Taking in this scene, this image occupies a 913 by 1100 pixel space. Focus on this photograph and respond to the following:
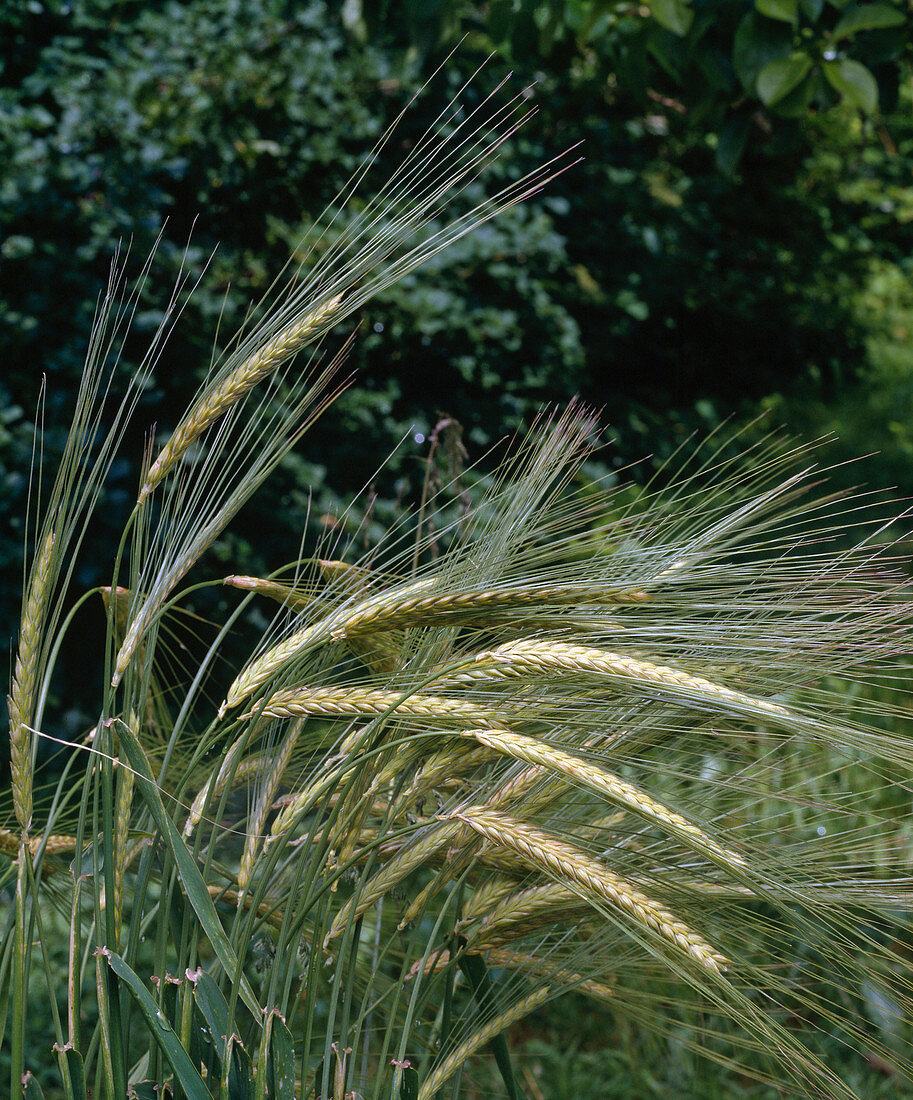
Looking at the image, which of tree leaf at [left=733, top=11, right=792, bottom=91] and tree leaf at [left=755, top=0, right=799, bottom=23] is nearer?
tree leaf at [left=755, top=0, right=799, bottom=23]

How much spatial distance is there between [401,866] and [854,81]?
6.61ft

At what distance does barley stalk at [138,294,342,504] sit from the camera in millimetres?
857

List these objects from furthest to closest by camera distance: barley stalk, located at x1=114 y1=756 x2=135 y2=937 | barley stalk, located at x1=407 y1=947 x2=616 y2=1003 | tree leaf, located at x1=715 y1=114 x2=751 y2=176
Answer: tree leaf, located at x1=715 y1=114 x2=751 y2=176, barley stalk, located at x1=407 y1=947 x2=616 y2=1003, barley stalk, located at x1=114 y1=756 x2=135 y2=937

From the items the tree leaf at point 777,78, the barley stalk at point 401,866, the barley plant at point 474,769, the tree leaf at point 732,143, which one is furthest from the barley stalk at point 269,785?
the tree leaf at point 732,143

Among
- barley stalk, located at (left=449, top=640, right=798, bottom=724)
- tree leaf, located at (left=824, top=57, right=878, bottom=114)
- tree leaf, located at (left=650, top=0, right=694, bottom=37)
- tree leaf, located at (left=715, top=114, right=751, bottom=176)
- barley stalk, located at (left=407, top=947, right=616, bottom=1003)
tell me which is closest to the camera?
barley stalk, located at (left=449, top=640, right=798, bottom=724)

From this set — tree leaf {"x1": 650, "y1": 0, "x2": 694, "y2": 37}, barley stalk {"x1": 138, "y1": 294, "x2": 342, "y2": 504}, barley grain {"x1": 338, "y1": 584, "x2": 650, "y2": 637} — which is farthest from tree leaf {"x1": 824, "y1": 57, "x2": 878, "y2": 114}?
barley grain {"x1": 338, "y1": 584, "x2": 650, "y2": 637}

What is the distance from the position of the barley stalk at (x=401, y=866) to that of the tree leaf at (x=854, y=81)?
6.31ft

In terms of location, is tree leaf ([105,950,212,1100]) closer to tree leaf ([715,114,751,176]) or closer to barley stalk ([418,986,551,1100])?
barley stalk ([418,986,551,1100])

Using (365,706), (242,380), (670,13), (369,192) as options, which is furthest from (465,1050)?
(369,192)

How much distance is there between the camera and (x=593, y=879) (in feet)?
2.30

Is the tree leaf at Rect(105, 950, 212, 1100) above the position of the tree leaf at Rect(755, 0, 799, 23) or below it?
below

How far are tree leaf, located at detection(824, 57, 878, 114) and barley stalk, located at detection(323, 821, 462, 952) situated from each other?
1.92 metres

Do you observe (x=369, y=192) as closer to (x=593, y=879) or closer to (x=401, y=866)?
(x=401, y=866)

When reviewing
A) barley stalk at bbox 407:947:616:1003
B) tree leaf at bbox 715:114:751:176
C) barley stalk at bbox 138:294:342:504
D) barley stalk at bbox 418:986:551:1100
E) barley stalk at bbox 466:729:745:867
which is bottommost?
barley stalk at bbox 407:947:616:1003
